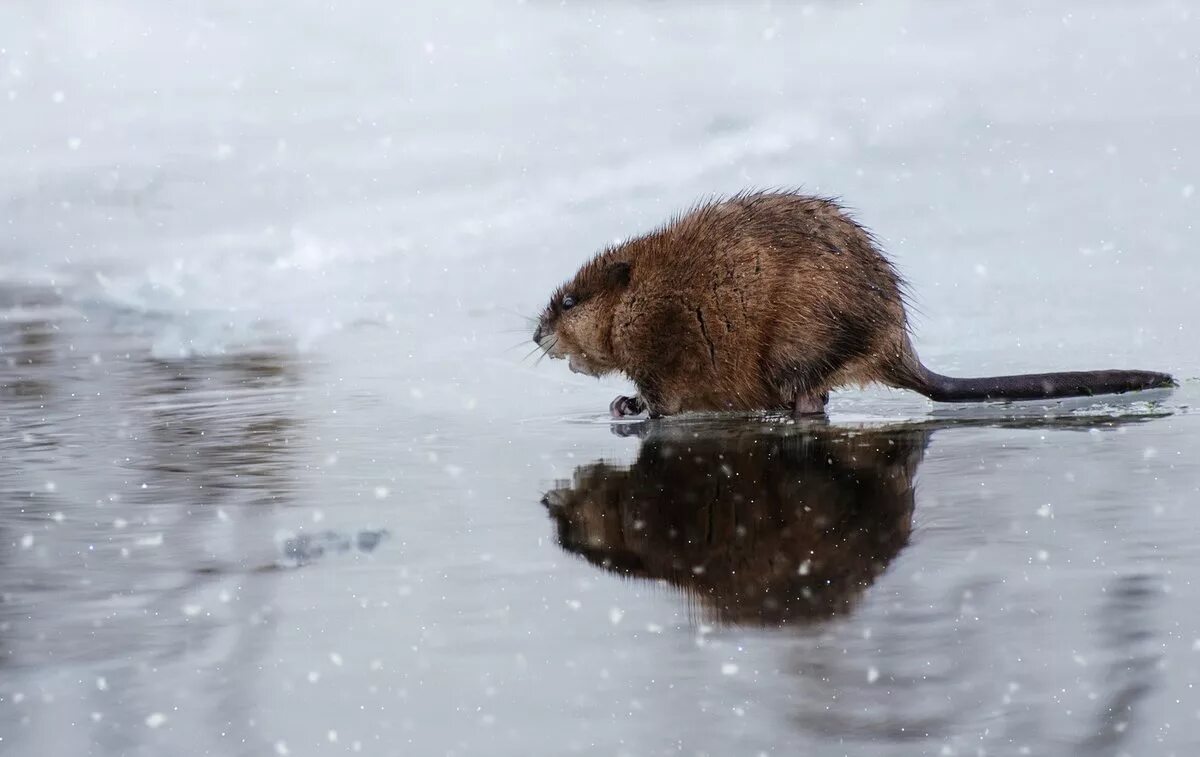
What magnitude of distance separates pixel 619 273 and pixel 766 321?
1.06 metres

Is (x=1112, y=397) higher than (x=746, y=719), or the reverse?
(x=1112, y=397)

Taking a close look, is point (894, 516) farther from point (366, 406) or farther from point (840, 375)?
point (366, 406)

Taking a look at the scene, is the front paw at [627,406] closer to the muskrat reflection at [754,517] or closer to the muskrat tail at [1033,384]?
the muskrat reflection at [754,517]

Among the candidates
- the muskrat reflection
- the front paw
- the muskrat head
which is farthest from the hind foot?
the muskrat head

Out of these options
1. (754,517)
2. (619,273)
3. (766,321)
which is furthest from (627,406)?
(754,517)

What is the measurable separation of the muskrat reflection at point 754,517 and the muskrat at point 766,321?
34.7 inches

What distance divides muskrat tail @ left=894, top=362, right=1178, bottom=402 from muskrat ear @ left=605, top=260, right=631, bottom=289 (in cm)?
174

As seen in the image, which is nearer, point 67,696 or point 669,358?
point 67,696

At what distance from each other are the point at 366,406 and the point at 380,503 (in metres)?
3.29

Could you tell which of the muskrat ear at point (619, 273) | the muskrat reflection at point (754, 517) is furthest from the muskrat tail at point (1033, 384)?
the muskrat ear at point (619, 273)

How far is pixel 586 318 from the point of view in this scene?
8695 mm

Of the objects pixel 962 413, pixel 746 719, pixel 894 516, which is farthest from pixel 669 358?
pixel 746 719

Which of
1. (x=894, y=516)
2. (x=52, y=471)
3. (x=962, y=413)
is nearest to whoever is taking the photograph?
(x=894, y=516)

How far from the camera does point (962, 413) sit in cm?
805
